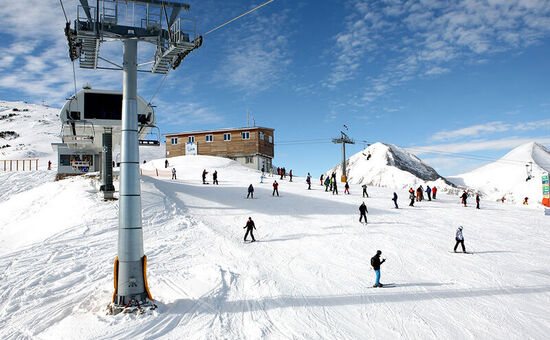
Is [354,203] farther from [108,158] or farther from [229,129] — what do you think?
[229,129]

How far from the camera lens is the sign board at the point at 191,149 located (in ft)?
168

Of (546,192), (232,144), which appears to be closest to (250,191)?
(232,144)

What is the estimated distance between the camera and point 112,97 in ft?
67.0

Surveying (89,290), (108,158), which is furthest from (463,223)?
(108,158)

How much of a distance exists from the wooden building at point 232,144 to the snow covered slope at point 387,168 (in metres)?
→ 19.6

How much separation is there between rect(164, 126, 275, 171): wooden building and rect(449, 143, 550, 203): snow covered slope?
37.5m

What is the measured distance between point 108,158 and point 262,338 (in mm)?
17270

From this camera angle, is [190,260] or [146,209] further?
[146,209]

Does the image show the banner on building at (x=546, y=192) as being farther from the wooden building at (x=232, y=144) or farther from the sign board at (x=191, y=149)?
the sign board at (x=191, y=149)

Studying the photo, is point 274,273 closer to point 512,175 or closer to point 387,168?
point 387,168

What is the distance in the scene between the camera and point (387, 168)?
61125mm

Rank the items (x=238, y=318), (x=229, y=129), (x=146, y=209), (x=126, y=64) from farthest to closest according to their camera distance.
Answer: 1. (x=229, y=129)
2. (x=146, y=209)
3. (x=126, y=64)
4. (x=238, y=318)

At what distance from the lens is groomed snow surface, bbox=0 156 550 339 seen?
8.10 meters

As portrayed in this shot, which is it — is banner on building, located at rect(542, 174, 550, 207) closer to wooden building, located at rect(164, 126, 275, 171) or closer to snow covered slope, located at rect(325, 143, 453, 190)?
snow covered slope, located at rect(325, 143, 453, 190)
